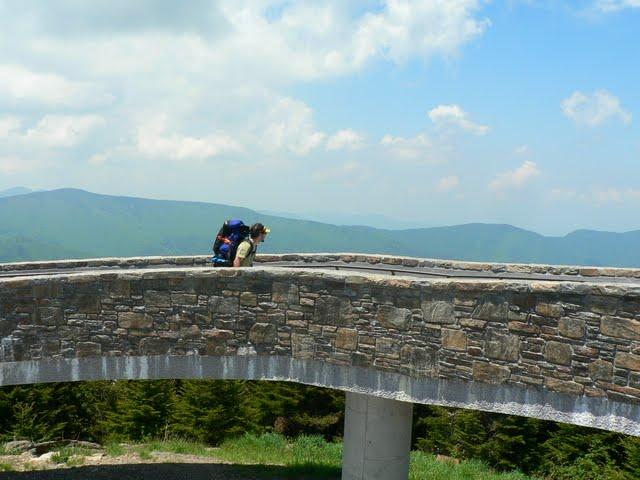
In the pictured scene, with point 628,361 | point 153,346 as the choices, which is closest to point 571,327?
point 628,361

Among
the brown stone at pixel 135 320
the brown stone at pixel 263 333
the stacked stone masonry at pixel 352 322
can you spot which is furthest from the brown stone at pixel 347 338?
the brown stone at pixel 135 320

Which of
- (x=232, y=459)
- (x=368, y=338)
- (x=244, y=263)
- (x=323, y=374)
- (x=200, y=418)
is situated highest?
(x=244, y=263)

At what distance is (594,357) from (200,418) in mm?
26352

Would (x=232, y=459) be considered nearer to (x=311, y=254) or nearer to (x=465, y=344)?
(x=311, y=254)

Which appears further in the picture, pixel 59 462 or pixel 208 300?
pixel 59 462

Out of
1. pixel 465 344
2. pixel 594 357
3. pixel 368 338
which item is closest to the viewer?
pixel 594 357

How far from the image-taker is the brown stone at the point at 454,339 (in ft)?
38.1

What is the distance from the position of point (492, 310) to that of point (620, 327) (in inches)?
81.8

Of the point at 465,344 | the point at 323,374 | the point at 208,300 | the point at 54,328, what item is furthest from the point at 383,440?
the point at 54,328

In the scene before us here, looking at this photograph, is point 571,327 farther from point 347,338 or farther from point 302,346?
point 302,346

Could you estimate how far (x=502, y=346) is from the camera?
1130cm

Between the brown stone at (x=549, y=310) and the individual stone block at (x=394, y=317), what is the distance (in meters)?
2.35

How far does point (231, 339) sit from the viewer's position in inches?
519

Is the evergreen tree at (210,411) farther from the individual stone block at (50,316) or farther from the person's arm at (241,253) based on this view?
the person's arm at (241,253)
